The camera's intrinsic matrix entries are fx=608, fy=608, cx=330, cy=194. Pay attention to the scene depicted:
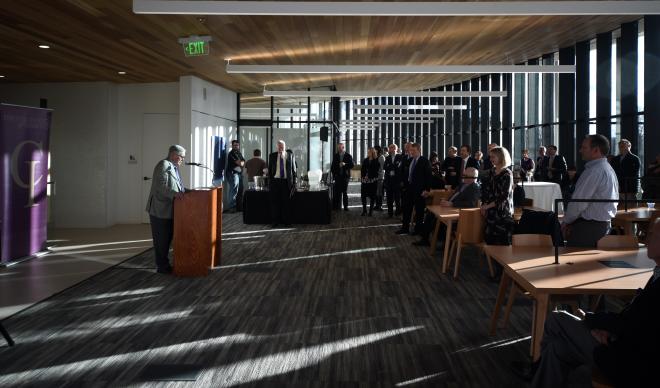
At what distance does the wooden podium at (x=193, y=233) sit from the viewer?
7.39m

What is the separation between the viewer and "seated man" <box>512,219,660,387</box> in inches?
104

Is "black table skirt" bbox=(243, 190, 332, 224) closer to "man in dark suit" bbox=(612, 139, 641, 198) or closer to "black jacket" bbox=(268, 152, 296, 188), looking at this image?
"black jacket" bbox=(268, 152, 296, 188)

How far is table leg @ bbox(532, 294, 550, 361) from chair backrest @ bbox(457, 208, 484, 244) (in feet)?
10.3

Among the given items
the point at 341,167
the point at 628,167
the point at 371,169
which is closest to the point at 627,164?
the point at 628,167

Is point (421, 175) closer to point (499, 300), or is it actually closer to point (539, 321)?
point (499, 300)

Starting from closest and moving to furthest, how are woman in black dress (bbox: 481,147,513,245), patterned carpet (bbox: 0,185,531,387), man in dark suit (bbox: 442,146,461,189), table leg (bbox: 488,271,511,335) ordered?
patterned carpet (bbox: 0,185,531,387), table leg (bbox: 488,271,511,335), woman in black dress (bbox: 481,147,513,245), man in dark suit (bbox: 442,146,461,189)

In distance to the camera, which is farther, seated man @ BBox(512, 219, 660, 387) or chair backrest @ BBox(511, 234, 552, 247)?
chair backrest @ BBox(511, 234, 552, 247)

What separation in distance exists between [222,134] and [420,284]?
1017cm

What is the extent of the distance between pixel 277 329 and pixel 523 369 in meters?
2.07

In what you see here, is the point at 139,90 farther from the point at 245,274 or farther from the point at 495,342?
the point at 495,342

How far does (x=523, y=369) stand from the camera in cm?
411

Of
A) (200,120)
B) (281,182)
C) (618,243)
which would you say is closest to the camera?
(618,243)

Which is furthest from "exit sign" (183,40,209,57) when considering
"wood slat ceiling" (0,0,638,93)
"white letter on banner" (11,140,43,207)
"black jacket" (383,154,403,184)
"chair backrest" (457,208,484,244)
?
"black jacket" (383,154,403,184)

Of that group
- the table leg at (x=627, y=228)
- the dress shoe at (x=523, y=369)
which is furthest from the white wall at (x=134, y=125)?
the dress shoe at (x=523, y=369)
